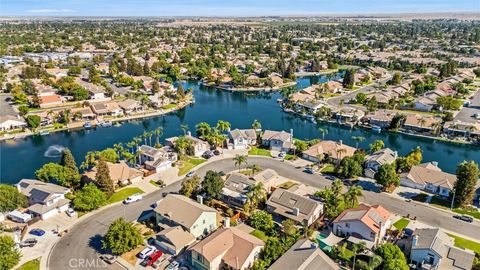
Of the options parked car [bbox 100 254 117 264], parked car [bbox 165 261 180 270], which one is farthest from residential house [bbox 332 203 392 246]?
parked car [bbox 100 254 117 264]

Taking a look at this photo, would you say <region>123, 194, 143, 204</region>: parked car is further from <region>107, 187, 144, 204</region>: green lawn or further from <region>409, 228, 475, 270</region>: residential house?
<region>409, 228, 475, 270</region>: residential house

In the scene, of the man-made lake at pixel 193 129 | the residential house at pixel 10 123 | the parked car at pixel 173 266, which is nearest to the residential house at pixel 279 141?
the man-made lake at pixel 193 129

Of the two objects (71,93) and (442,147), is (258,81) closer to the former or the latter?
(71,93)

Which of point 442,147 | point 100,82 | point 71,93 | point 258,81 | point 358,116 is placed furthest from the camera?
point 258,81

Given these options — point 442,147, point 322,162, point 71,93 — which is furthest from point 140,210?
point 71,93

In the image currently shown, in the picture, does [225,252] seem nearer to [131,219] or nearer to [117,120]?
[131,219]

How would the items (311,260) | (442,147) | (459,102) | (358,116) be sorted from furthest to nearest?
(459,102)
(358,116)
(442,147)
(311,260)
